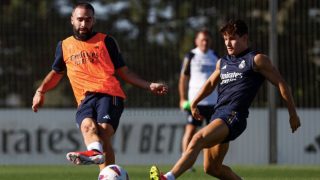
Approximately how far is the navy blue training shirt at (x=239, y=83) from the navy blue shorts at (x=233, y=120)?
0.06m

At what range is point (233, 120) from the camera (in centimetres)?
1004

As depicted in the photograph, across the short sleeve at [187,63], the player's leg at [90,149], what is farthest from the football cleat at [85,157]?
the short sleeve at [187,63]

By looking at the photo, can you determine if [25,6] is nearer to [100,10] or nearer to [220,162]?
[100,10]

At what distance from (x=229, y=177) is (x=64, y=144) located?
10705 millimetres

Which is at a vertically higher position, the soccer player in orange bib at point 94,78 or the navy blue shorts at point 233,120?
the soccer player in orange bib at point 94,78

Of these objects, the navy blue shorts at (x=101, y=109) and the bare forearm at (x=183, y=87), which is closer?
the navy blue shorts at (x=101, y=109)

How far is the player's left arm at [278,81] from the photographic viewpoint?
10047 mm

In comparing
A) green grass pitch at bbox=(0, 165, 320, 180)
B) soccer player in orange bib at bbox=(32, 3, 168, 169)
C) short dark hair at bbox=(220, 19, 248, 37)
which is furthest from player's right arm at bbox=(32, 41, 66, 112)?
green grass pitch at bbox=(0, 165, 320, 180)

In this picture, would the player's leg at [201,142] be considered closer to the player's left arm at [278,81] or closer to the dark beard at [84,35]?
the player's left arm at [278,81]

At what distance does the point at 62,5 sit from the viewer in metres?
21.2

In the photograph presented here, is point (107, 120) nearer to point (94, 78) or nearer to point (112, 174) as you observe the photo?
point (94, 78)

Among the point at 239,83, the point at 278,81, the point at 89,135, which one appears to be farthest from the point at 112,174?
the point at 278,81

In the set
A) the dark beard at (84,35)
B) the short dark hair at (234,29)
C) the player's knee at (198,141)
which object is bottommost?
the player's knee at (198,141)

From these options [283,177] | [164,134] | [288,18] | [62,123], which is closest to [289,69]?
[288,18]
